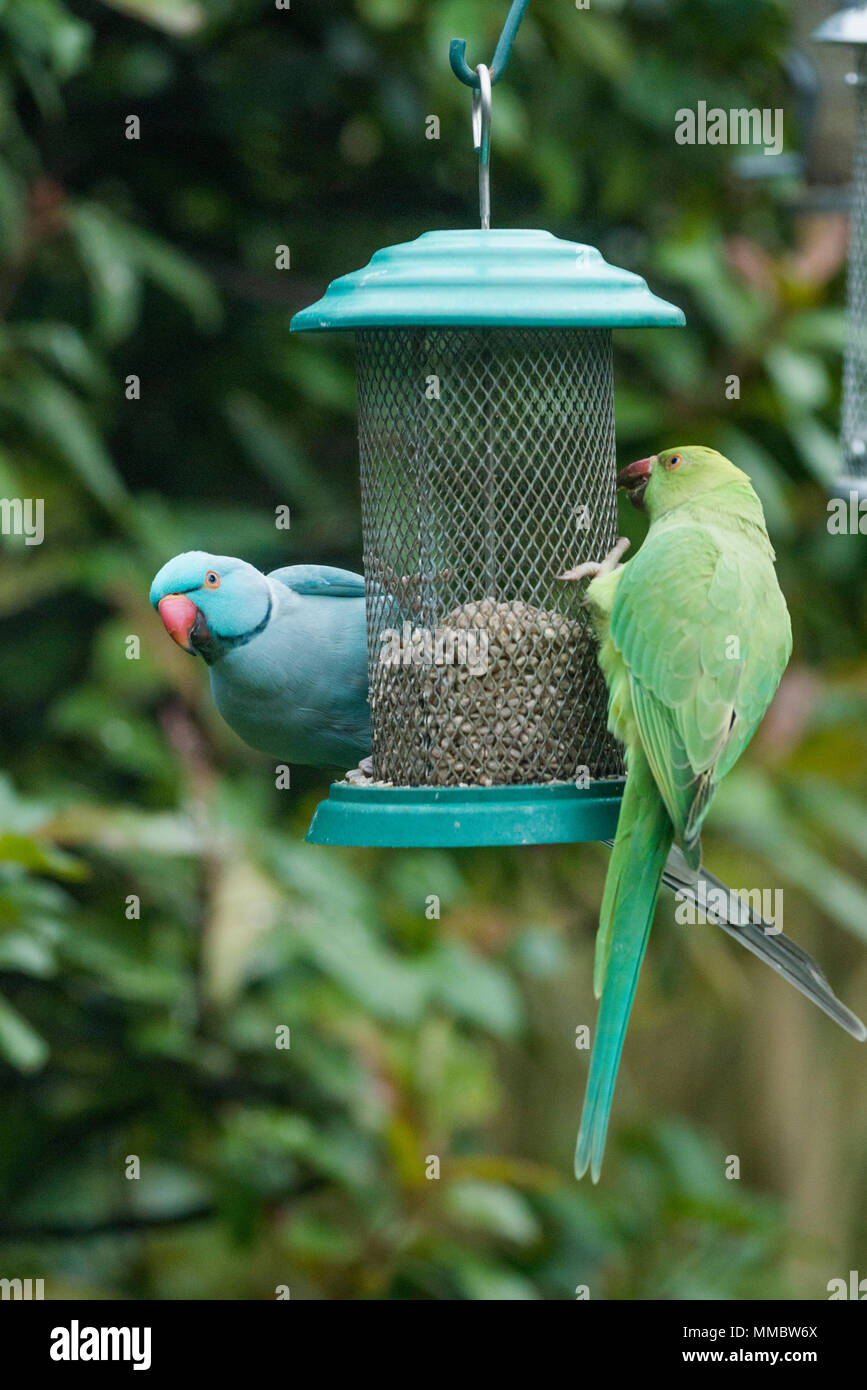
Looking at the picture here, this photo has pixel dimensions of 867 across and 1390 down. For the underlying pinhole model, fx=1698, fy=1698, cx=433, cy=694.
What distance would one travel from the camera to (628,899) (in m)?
3.08

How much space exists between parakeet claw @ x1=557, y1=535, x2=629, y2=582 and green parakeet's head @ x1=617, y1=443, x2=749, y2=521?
123mm

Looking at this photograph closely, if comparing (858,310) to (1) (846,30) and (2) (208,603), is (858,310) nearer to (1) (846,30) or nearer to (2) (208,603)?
(1) (846,30)

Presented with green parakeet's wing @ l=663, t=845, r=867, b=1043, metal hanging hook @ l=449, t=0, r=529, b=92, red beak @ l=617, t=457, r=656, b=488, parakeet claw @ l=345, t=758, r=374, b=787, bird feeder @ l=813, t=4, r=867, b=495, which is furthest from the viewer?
bird feeder @ l=813, t=4, r=867, b=495

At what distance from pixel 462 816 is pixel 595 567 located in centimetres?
64

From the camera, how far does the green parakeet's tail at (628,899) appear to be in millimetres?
3023

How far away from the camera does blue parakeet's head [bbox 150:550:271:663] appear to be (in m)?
3.26

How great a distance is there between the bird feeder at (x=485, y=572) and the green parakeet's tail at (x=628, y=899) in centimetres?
8

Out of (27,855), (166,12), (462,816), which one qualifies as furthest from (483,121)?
(27,855)

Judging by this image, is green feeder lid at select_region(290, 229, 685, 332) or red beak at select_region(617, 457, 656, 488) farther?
red beak at select_region(617, 457, 656, 488)

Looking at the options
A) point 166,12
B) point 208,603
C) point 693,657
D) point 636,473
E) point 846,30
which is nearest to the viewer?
point 693,657

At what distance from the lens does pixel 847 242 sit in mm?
5488
